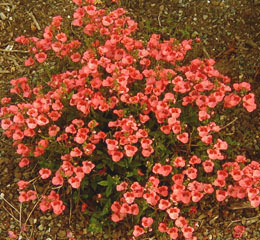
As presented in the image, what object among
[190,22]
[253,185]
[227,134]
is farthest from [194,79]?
[190,22]

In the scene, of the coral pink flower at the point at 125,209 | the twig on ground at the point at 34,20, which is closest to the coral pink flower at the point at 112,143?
the coral pink flower at the point at 125,209

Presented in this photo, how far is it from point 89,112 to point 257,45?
2.31m

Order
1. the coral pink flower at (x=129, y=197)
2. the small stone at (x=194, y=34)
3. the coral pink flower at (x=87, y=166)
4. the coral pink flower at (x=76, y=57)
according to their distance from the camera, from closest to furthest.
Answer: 1. the coral pink flower at (x=129, y=197)
2. the coral pink flower at (x=87, y=166)
3. the coral pink flower at (x=76, y=57)
4. the small stone at (x=194, y=34)

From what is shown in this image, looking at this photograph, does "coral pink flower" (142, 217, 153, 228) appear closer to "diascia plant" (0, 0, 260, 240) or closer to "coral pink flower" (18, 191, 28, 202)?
"diascia plant" (0, 0, 260, 240)

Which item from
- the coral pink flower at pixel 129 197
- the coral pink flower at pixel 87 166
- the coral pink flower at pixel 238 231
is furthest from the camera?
the coral pink flower at pixel 238 231

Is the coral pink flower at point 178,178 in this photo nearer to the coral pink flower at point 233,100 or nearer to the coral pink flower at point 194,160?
the coral pink flower at point 194,160

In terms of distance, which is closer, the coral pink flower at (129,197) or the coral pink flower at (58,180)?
the coral pink flower at (129,197)

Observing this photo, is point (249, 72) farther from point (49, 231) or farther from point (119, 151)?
point (49, 231)

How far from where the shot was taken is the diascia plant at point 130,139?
3.03m

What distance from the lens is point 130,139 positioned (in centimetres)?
298

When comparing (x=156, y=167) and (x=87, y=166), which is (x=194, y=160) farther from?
(x=87, y=166)

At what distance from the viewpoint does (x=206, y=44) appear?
4.52 metres

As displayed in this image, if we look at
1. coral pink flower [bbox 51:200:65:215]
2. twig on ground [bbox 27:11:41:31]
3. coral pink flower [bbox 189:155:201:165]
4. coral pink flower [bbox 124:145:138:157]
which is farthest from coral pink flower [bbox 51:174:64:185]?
twig on ground [bbox 27:11:41:31]

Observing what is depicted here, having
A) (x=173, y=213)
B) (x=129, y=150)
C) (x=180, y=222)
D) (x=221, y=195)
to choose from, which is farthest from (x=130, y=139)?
(x=221, y=195)
